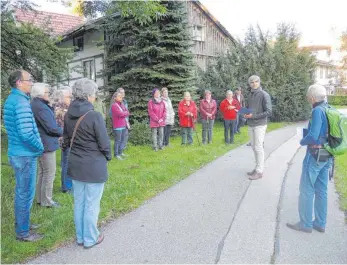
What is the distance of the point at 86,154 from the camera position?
373 cm

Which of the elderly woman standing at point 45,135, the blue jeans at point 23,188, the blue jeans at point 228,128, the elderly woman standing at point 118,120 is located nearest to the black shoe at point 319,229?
the blue jeans at point 23,188

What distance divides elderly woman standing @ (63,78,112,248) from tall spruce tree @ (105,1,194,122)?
30.9ft

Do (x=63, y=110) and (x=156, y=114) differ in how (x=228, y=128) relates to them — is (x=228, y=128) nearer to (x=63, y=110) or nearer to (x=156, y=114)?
(x=156, y=114)

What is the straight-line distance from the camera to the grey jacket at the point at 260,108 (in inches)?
254

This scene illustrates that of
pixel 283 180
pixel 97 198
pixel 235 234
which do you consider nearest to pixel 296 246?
pixel 235 234

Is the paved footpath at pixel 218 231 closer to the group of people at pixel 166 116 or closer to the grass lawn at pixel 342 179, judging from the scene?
the grass lawn at pixel 342 179

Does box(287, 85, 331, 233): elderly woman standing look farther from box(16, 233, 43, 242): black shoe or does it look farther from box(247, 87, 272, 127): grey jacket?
box(16, 233, 43, 242): black shoe

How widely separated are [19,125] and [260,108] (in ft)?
14.7

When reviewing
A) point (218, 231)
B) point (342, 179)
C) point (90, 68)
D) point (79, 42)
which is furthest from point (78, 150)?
point (79, 42)

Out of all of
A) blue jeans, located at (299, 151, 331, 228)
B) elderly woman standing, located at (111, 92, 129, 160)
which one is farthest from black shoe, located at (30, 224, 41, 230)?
elderly woman standing, located at (111, 92, 129, 160)

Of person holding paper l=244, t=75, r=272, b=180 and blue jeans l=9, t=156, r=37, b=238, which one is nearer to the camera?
blue jeans l=9, t=156, r=37, b=238

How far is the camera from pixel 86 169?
3713 mm

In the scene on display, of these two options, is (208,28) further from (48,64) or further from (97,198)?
(97,198)

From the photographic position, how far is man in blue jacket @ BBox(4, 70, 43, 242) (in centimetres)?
386
